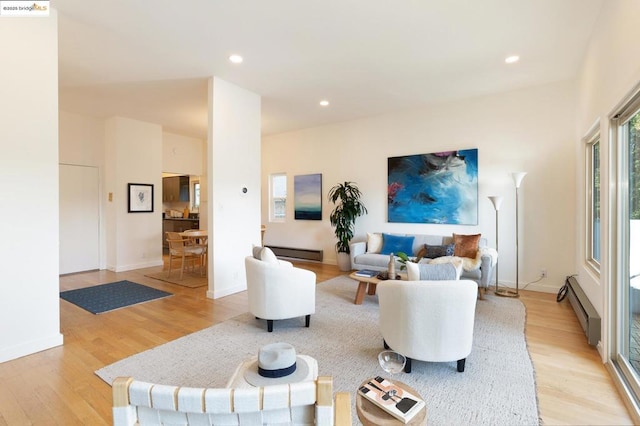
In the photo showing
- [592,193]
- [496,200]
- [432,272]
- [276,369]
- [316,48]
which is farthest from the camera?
[496,200]

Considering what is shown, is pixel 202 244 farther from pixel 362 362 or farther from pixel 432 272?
pixel 432 272

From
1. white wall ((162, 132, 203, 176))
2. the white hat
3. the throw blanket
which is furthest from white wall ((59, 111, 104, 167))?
the throw blanket

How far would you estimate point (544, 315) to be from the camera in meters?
3.61

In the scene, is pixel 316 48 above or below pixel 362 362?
above

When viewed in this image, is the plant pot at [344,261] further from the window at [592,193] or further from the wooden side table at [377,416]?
the wooden side table at [377,416]

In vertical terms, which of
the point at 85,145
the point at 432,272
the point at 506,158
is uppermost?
the point at 85,145

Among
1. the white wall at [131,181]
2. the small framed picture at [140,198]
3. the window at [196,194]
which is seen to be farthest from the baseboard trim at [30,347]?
the window at [196,194]

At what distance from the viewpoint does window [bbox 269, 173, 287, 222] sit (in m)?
7.61

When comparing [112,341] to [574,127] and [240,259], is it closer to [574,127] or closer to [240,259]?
[240,259]

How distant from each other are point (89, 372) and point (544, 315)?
4.65 meters

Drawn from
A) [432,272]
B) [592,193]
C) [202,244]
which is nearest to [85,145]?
[202,244]

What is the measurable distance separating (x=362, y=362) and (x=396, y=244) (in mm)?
3154

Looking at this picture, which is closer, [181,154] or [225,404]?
[225,404]

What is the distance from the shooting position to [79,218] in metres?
6.03
